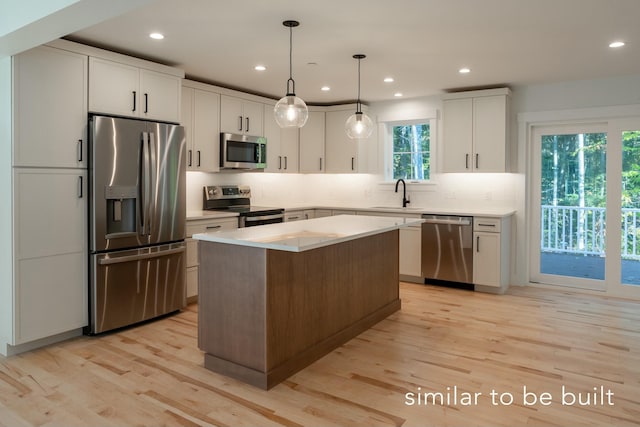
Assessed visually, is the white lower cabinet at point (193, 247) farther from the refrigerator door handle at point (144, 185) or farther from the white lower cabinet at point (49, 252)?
the white lower cabinet at point (49, 252)

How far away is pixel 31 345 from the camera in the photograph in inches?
135

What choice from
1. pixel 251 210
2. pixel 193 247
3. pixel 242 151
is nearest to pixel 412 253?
pixel 251 210

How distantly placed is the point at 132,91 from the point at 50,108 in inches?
29.2

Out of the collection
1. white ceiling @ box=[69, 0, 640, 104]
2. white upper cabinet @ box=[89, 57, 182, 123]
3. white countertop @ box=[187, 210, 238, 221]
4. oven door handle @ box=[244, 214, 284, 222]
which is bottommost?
oven door handle @ box=[244, 214, 284, 222]

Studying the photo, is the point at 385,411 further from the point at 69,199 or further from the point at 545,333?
the point at 69,199

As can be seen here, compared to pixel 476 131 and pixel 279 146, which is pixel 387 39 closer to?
pixel 476 131

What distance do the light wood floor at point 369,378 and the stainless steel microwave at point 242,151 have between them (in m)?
1.96

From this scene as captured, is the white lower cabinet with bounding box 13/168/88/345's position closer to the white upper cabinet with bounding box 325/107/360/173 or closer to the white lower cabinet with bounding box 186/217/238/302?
the white lower cabinet with bounding box 186/217/238/302

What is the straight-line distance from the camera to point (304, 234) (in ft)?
10.9

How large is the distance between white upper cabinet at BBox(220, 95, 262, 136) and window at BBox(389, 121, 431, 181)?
200 cm

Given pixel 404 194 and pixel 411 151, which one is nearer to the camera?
pixel 404 194

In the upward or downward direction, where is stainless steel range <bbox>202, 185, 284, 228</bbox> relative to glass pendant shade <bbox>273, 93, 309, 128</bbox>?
downward

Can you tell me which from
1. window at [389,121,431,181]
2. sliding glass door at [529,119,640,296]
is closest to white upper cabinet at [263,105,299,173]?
window at [389,121,431,181]

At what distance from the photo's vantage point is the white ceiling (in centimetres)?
304
